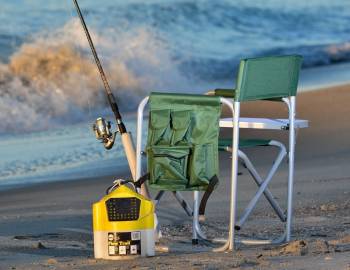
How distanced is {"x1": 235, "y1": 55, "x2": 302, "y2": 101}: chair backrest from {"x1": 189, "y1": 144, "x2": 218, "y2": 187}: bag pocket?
0.87 ft

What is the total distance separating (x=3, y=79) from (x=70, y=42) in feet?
6.84

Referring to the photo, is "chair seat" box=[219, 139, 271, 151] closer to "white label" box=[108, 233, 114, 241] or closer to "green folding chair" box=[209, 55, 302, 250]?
"green folding chair" box=[209, 55, 302, 250]

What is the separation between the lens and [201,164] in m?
5.97

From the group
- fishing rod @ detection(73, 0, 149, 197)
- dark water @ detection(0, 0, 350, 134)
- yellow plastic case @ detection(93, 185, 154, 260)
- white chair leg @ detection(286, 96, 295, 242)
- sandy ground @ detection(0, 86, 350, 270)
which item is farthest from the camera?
dark water @ detection(0, 0, 350, 134)

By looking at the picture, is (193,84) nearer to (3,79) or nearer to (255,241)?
(3,79)

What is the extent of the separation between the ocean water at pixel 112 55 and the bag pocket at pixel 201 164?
3.64 metres

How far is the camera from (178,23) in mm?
19391

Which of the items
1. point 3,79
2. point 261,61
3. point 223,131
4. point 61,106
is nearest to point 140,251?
point 261,61

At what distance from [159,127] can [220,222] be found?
1.25m

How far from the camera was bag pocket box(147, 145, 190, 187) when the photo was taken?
598 centimetres

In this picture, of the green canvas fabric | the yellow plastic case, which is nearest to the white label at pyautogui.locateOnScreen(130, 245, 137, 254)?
the yellow plastic case

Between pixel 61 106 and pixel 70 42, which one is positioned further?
pixel 70 42

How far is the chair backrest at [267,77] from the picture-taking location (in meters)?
5.90

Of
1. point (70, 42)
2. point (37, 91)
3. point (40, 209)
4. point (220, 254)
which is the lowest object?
point (220, 254)
